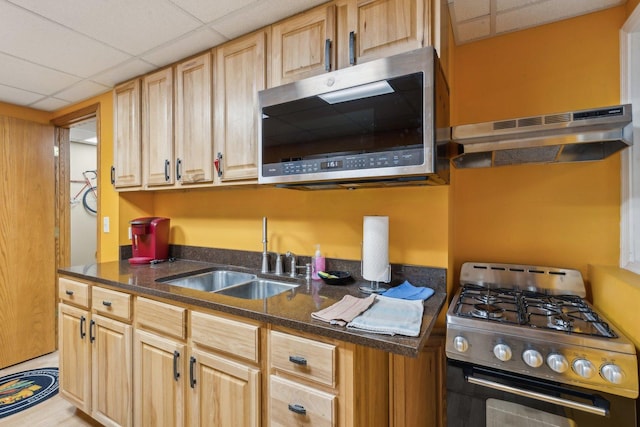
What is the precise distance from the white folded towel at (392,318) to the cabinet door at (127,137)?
191 cm

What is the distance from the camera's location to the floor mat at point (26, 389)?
215 cm

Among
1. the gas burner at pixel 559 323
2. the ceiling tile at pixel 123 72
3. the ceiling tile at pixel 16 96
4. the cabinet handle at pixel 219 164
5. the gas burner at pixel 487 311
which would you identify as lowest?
the gas burner at pixel 559 323

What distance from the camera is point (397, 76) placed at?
3.84 feet

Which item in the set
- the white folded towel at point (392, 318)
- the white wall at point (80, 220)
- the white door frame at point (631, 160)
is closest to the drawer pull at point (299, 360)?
the white folded towel at point (392, 318)

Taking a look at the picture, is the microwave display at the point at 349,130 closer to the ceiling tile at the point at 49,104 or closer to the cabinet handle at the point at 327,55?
the cabinet handle at the point at 327,55

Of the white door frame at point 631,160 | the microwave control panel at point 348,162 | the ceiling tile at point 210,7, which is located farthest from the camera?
the ceiling tile at point 210,7

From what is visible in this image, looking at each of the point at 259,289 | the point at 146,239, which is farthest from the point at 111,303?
the point at 259,289

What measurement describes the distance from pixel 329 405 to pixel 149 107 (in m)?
2.16

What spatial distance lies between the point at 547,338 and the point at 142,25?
89.4 inches

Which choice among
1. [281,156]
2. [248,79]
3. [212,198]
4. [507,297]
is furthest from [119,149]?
[507,297]

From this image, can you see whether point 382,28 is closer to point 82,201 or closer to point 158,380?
point 158,380

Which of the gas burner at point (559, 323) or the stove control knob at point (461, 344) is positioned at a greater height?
the gas burner at point (559, 323)

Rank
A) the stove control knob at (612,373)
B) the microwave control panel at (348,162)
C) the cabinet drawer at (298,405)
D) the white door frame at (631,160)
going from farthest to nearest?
the white door frame at (631,160), the microwave control panel at (348,162), the cabinet drawer at (298,405), the stove control knob at (612,373)

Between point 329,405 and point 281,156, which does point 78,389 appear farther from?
point 281,156
